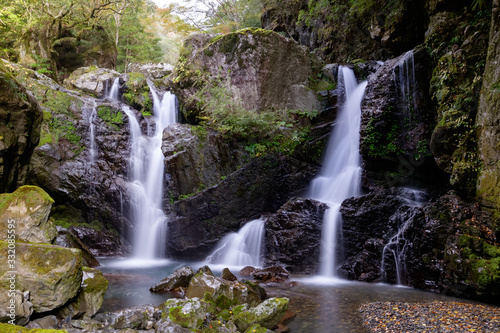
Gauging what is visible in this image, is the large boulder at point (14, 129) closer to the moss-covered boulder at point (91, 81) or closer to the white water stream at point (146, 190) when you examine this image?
the white water stream at point (146, 190)

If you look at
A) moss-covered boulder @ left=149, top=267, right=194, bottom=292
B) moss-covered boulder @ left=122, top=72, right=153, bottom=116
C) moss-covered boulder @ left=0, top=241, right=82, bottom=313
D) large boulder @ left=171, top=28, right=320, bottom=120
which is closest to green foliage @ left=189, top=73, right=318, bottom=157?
large boulder @ left=171, top=28, right=320, bottom=120

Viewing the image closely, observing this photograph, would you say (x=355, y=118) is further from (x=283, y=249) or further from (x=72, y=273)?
(x=72, y=273)

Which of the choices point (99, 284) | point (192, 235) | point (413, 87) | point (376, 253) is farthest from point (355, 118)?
point (99, 284)

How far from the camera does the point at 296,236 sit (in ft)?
30.6

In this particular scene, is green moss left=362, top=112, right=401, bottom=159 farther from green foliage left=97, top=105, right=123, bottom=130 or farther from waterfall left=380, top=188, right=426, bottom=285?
green foliage left=97, top=105, right=123, bottom=130

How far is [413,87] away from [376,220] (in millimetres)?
4813

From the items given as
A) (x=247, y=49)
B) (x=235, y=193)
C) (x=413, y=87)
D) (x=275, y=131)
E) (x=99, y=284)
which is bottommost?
(x=99, y=284)

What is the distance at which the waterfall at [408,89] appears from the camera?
33.3 ft

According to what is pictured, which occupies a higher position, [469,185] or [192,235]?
[469,185]

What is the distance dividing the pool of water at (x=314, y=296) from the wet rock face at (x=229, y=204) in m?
2.06

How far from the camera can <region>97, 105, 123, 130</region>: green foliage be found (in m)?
14.1

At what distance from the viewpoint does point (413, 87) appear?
10164 millimetres

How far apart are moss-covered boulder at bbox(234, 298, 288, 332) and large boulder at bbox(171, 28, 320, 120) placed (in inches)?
407

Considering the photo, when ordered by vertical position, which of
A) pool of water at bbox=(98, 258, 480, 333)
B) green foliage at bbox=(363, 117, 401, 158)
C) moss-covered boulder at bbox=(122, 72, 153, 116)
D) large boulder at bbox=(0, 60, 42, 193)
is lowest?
pool of water at bbox=(98, 258, 480, 333)
